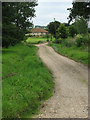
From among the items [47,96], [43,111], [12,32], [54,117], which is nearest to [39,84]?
[47,96]

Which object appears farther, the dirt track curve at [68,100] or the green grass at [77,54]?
the green grass at [77,54]

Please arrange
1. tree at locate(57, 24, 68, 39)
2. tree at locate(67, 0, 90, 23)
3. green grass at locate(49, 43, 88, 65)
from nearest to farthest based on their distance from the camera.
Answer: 1. tree at locate(67, 0, 90, 23)
2. green grass at locate(49, 43, 88, 65)
3. tree at locate(57, 24, 68, 39)

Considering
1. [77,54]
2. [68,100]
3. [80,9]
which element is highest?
[80,9]

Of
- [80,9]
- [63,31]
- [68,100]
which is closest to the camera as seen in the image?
[68,100]

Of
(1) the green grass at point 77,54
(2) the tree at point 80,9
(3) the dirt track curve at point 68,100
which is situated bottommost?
(3) the dirt track curve at point 68,100

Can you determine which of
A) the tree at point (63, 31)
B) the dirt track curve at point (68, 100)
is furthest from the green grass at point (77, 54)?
the tree at point (63, 31)

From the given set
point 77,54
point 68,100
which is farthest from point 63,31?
point 68,100

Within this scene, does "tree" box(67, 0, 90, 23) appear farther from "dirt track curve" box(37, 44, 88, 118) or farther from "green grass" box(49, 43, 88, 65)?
"dirt track curve" box(37, 44, 88, 118)

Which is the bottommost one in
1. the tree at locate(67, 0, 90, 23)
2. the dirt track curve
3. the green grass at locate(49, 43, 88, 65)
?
the dirt track curve

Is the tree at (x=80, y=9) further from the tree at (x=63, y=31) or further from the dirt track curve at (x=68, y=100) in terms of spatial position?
the tree at (x=63, y=31)

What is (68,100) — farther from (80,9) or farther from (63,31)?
(63,31)

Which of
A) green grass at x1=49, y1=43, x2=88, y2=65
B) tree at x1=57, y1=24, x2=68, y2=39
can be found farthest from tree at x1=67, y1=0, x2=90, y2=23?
tree at x1=57, y1=24, x2=68, y2=39

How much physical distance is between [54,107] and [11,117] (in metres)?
1.94

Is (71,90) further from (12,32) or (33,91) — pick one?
(12,32)
